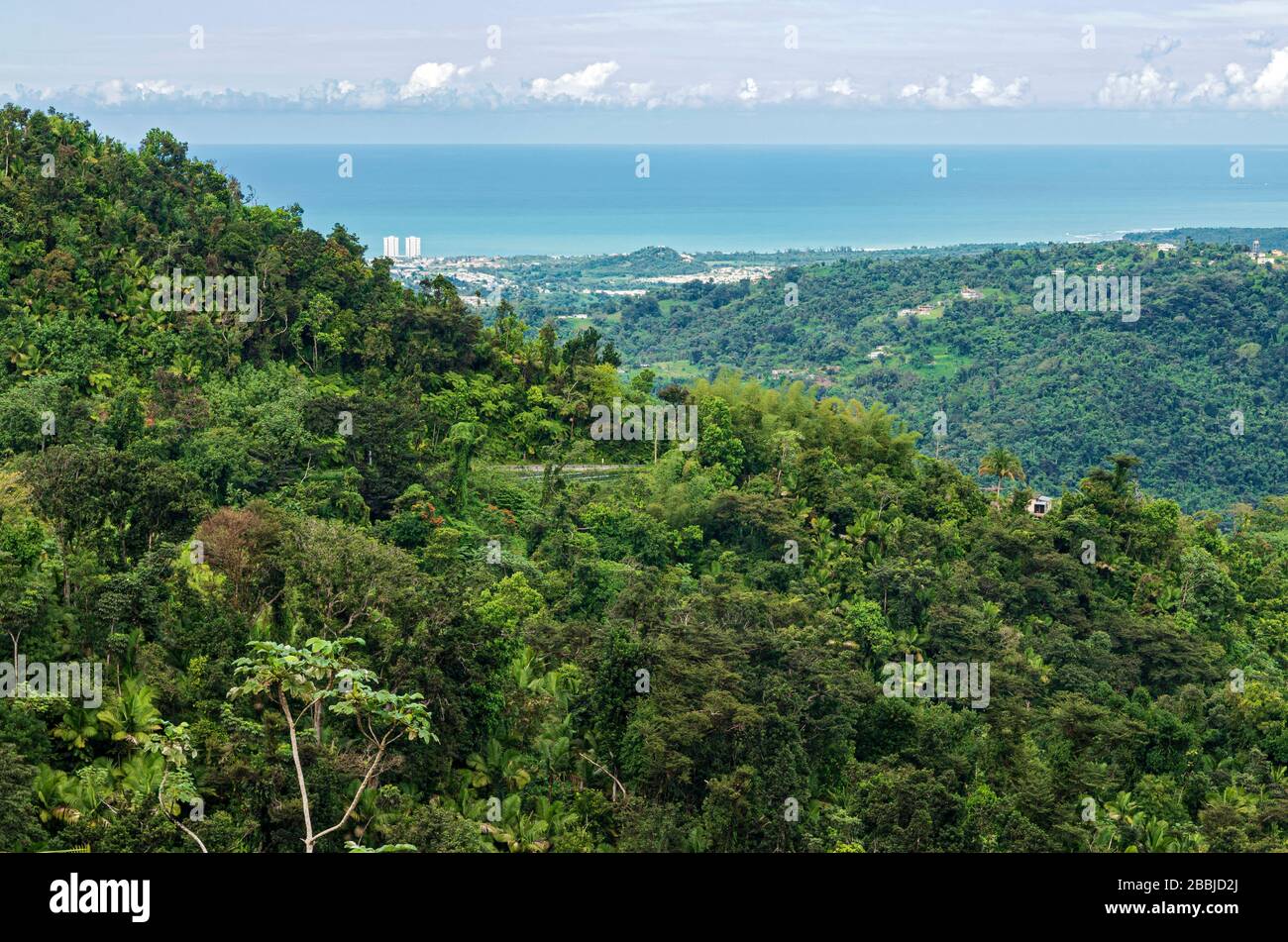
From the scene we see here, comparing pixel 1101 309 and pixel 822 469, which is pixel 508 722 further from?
pixel 1101 309

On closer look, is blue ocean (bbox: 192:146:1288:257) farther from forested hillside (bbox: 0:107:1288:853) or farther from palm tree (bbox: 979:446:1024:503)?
palm tree (bbox: 979:446:1024:503)

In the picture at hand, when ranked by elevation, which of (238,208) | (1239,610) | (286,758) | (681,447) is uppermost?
(238,208)

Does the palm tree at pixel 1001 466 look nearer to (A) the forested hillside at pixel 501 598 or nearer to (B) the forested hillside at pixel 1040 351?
(A) the forested hillside at pixel 501 598

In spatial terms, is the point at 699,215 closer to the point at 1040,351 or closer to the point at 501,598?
the point at 1040,351

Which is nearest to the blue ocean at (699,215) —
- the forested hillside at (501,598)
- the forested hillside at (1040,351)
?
the forested hillside at (1040,351)
